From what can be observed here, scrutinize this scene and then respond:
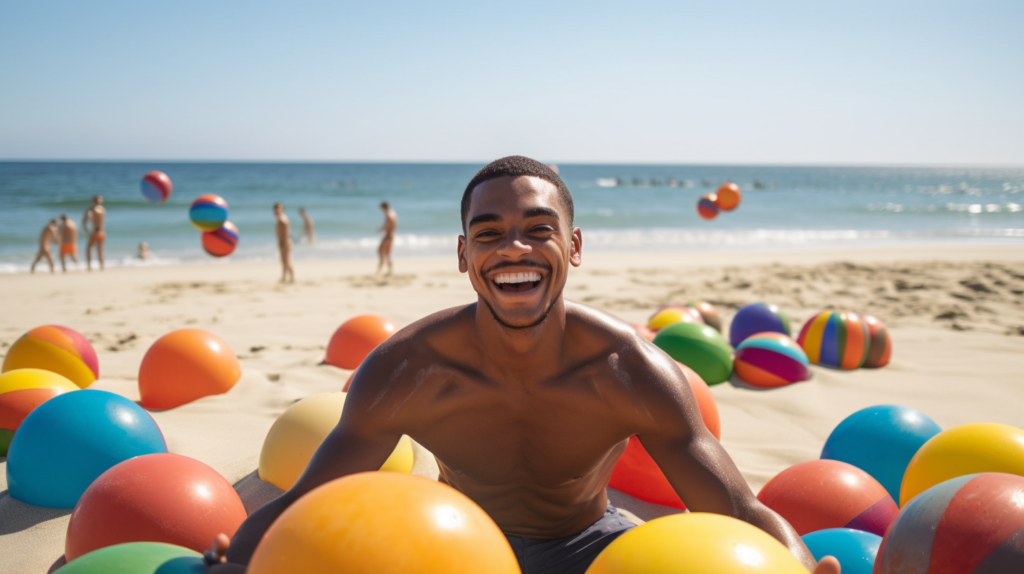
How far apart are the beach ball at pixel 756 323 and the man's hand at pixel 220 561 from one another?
21.2 ft

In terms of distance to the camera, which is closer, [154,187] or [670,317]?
[670,317]

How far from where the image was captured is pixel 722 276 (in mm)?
13438

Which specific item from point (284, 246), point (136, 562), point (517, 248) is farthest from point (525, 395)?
point (284, 246)

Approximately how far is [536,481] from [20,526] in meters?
2.72

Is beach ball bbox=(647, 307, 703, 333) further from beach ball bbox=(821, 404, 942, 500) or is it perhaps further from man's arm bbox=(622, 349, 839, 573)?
man's arm bbox=(622, 349, 839, 573)

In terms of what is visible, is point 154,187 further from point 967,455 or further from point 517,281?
point 967,455

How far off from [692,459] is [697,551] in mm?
615

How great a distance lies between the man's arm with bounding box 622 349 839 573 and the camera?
7.06 feet

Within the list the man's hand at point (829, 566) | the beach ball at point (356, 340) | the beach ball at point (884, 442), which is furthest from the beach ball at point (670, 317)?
the man's hand at point (829, 566)

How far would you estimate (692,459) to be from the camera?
2238mm

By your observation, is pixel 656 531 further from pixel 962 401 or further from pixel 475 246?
pixel 962 401

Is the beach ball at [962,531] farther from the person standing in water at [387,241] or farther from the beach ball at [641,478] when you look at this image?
the person standing in water at [387,241]

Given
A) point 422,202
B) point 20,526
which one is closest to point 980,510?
point 20,526

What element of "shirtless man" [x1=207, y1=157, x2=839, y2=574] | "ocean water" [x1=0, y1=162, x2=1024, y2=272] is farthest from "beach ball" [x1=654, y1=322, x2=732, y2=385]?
"ocean water" [x1=0, y1=162, x2=1024, y2=272]
